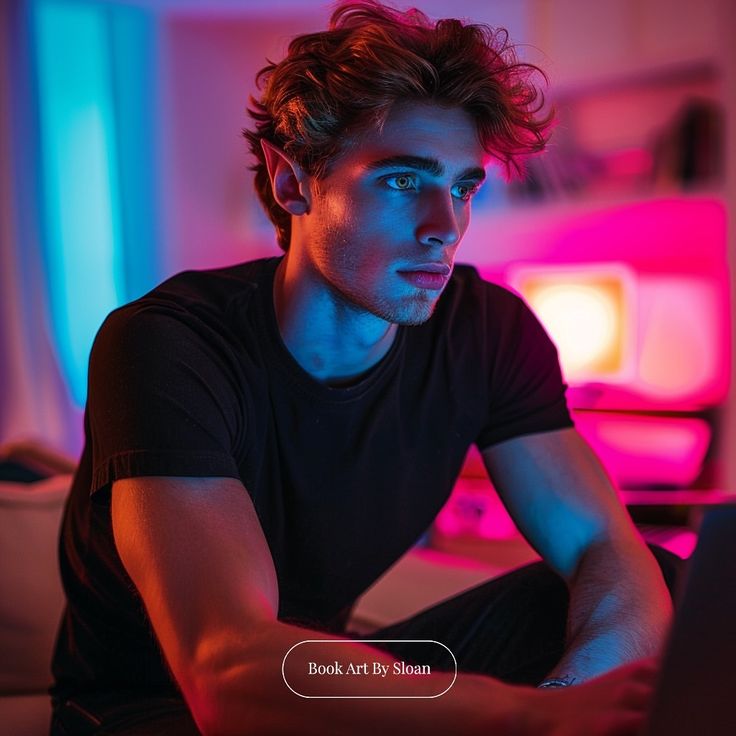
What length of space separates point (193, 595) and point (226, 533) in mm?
78

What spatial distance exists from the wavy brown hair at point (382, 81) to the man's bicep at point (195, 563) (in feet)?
1.72

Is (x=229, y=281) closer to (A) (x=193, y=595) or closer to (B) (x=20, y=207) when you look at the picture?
(A) (x=193, y=595)

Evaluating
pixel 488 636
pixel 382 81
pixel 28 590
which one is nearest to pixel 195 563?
pixel 488 636

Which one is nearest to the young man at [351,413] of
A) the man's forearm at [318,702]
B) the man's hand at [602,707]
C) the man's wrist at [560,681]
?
the man's wrist at [560,681]

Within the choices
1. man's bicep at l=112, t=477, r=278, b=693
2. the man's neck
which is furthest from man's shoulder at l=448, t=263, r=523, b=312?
man's bicep at l=112, t=477, r=278, b=693

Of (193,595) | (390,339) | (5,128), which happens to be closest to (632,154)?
(390,339)

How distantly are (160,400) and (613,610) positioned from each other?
0.58 meters

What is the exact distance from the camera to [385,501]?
1189 mm

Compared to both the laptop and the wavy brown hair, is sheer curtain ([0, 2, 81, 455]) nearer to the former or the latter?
the wavy brown hair

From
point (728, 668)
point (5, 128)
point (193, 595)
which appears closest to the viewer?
point (728, 668)

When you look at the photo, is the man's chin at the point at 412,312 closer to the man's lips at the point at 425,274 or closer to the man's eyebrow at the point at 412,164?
the man's lips at the point at 425,274

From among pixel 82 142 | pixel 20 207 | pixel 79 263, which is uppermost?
pixel 82 142

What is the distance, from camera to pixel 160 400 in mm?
891

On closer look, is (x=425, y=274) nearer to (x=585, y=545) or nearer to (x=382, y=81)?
(x=382, y=81)
